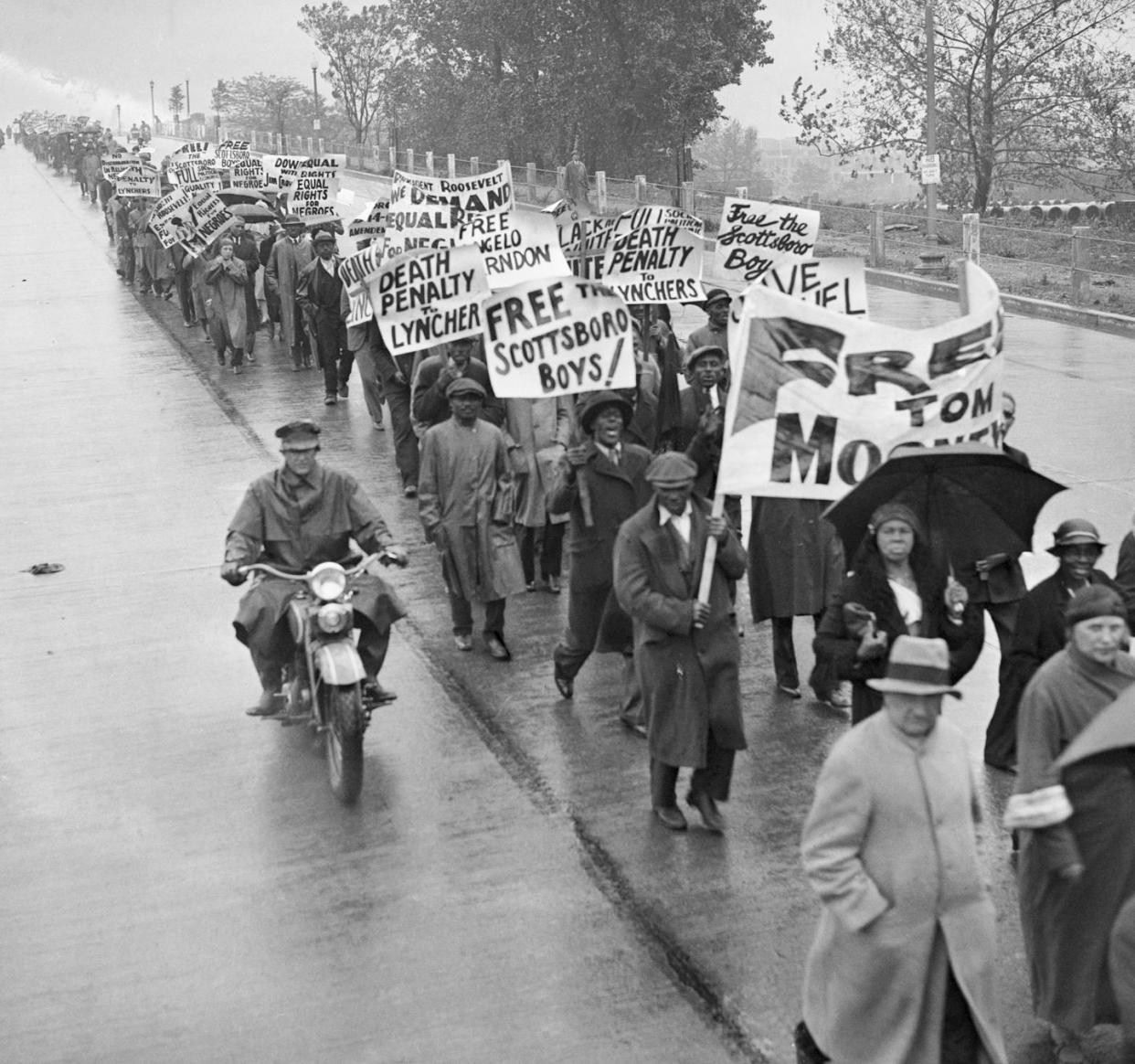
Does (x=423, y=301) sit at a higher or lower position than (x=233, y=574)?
higher

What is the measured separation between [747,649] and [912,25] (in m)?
33.4

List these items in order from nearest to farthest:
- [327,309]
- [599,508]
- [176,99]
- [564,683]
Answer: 1. [599,508]
2. [564,683]
3. [327,309]
4. [176,99]

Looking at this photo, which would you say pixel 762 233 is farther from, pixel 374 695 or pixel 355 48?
pixel 355 48

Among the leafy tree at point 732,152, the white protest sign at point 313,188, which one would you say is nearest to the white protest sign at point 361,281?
the white protest sign at point 313,188

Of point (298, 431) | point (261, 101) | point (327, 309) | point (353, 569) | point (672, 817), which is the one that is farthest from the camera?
point (261, 101)

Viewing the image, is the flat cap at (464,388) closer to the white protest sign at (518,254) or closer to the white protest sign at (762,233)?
the white protest sign at (518,254)

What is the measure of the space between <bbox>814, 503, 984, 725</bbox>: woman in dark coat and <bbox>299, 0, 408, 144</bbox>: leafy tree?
260ft

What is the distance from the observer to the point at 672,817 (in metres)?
8.34

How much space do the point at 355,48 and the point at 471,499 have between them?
78.1 metres

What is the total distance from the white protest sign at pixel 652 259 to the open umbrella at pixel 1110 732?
31.8 feet

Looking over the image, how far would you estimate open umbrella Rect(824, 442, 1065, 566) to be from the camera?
765 cm

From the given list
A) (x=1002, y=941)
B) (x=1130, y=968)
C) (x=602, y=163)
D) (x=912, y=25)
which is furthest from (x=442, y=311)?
(x=602, y=163)

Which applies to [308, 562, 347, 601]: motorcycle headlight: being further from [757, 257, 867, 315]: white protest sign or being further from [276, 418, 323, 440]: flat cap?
[757, 257, 867, 315]: white protest sign

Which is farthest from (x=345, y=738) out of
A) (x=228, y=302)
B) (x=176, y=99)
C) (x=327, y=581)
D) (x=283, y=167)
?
(x=176, y=99)
